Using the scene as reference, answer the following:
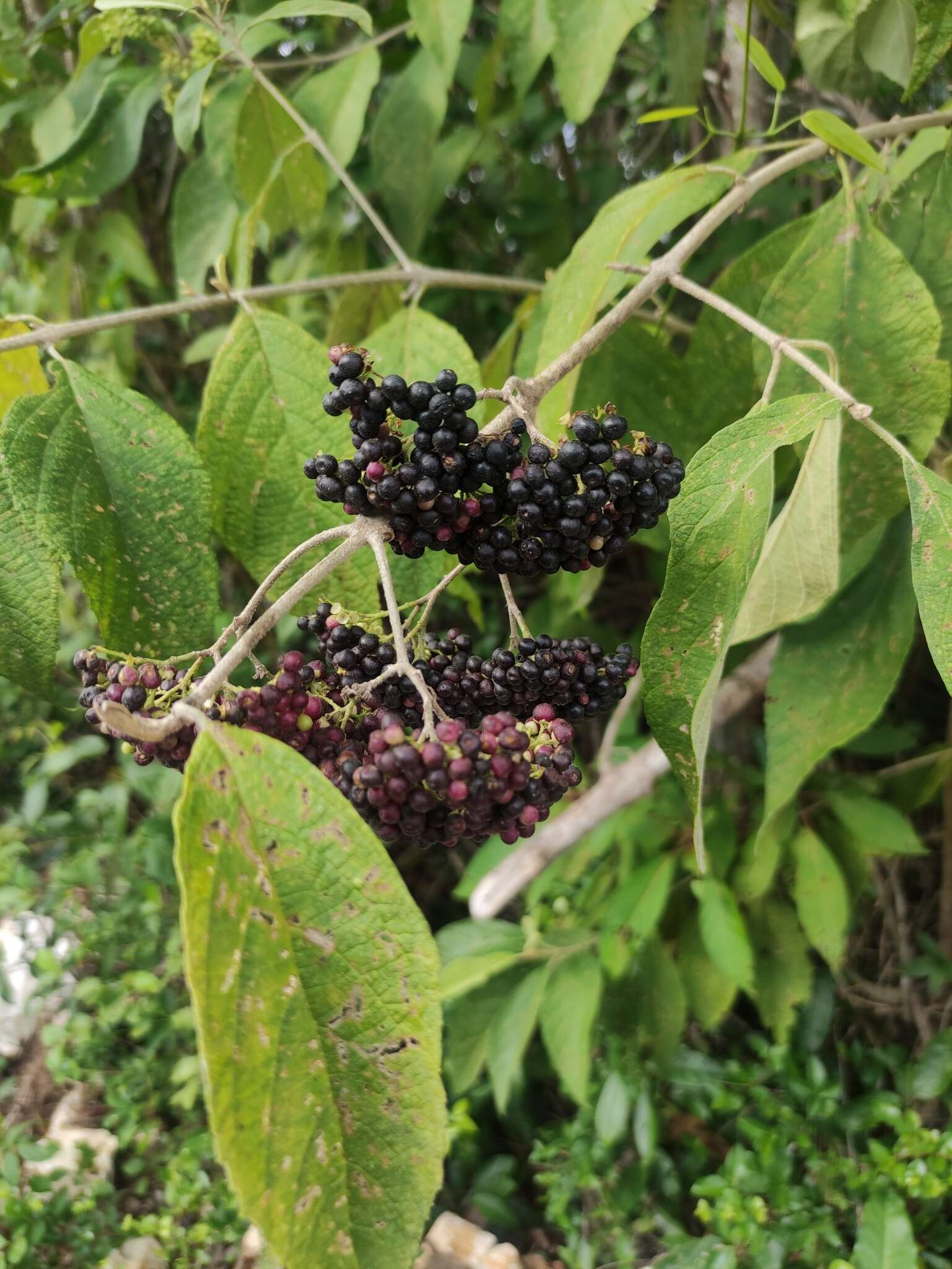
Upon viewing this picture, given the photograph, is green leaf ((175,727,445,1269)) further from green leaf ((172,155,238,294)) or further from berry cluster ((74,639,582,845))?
green leaf ((172,155,238,294))

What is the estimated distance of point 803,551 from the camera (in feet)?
3.43

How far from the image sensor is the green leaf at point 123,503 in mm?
988

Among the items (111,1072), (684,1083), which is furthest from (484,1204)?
(111,1072)

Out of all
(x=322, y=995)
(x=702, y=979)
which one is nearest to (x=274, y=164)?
(x=322, y=995)

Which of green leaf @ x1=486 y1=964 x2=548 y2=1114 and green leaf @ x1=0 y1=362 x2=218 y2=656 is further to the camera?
green leaf @ x1=486 y1=964 x2=548 y2=1114

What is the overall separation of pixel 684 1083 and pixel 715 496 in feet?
6.22

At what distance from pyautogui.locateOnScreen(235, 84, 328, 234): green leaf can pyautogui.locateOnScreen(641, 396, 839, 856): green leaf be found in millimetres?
1019

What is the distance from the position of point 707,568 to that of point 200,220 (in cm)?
142

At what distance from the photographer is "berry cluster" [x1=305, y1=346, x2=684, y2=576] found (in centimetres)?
78

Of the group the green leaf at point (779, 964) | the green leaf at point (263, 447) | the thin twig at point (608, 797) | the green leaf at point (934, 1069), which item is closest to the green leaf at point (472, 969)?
the thin twig at point (608, 797)

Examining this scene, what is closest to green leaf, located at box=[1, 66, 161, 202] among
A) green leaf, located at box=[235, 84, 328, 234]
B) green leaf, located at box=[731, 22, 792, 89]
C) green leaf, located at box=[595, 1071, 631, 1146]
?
green leaf, located at box=[235, 84, 328, 234]

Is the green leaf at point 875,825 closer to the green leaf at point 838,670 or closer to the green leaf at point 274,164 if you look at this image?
the green leaf at point 838,670

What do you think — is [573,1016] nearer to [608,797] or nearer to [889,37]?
[608,797]

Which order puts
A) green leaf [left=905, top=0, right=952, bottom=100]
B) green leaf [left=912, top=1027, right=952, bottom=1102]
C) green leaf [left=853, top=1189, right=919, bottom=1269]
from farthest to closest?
green leaf [left=912, top=1027, right=952, bottom=1102]
green leaf [left=853, top=1189, right=919, bottom=1269]
green leaf [left=905, top=0, right=952, bottom=100]
